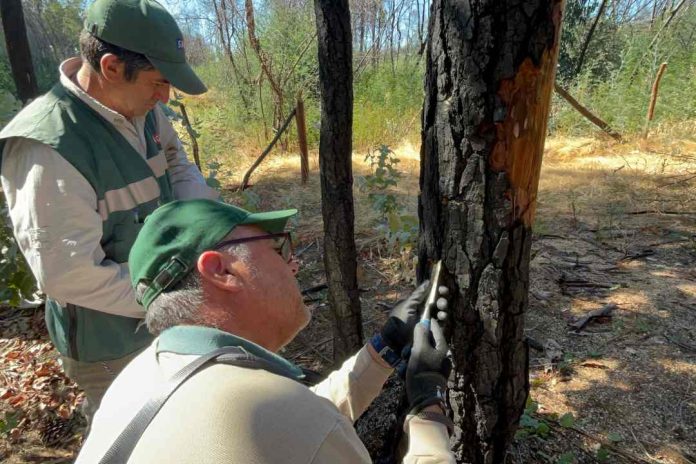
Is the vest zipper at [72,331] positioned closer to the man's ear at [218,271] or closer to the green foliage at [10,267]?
the man's ear at [218,271]

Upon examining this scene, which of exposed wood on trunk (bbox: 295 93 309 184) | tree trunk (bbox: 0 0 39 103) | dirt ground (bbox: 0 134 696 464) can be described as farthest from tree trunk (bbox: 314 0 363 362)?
exposed wood on trunk (bbox: 295 93 309 184)

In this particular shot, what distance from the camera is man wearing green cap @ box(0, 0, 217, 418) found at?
1470 mm

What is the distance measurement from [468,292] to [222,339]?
3.26ft

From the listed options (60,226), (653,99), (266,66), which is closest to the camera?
(60,226)

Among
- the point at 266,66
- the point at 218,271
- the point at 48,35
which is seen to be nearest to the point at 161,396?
the point at 218,271

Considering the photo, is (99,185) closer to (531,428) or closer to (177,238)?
(177,238)

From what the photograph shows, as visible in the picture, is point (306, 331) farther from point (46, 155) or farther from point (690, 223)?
point (690, 223)

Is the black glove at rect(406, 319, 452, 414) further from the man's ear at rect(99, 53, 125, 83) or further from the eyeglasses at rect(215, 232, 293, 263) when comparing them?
the man's ear at rect(99, 53, 125, 83)

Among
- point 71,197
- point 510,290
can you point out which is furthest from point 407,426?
point 71,197

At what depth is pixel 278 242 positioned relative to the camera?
126 centimetres

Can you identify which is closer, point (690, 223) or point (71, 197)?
point (71, 197)

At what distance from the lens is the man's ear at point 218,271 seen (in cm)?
109

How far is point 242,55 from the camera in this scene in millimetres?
10984

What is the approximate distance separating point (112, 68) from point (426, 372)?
1518mm
